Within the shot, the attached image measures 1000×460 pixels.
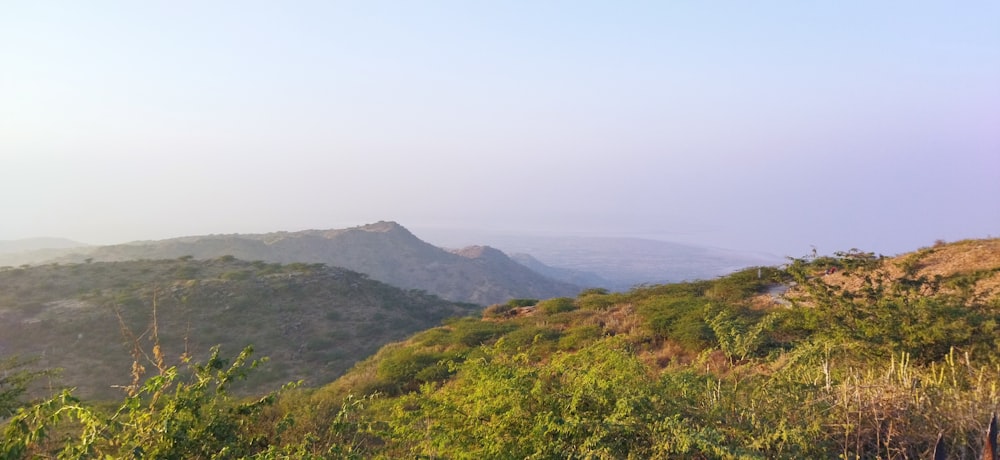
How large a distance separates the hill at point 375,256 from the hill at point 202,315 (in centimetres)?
3500

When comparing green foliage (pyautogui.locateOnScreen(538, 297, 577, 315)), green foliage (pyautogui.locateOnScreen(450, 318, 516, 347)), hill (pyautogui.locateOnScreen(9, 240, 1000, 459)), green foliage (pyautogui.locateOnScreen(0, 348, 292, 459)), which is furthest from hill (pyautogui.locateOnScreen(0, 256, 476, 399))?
green foliage (pyautogui.locateOnScreen(0, 348, 292, 459))

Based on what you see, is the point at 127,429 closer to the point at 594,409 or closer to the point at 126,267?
the point at 594,409

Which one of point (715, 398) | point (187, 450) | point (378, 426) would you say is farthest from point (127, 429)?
point (715, 398)

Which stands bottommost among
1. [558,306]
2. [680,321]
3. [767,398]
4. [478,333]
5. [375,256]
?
[375,256]

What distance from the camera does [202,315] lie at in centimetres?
2805

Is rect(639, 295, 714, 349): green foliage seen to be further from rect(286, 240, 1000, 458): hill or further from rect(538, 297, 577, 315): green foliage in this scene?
rect(538, 297, 577, 315): green foliage

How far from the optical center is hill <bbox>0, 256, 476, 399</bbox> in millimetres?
22078

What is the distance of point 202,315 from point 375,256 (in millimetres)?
55668

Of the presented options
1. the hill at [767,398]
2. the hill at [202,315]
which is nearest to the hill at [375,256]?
the hill at [202,315]

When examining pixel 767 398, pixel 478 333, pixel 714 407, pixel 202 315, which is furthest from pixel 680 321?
pixel 202 315

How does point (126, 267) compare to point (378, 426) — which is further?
point (126, 267)

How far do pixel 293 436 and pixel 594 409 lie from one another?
4.44 meters

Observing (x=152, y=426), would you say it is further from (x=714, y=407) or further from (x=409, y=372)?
(x=409, y=372)

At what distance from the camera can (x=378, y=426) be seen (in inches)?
252
